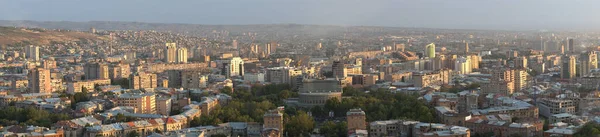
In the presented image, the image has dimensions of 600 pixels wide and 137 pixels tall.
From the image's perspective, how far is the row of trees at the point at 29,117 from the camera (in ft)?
48.6

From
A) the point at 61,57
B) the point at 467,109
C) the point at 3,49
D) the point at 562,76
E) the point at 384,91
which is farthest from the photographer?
the point at 3,49

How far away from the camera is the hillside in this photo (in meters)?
44.9

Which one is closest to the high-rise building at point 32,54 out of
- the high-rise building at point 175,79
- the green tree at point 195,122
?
the high-rise building at point 175,79

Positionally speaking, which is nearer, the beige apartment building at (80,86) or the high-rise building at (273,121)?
the high-rise building at (273,121)

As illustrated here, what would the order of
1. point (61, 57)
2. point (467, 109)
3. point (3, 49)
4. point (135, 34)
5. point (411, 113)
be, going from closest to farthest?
point (411, 113) → point (467, 109) → point (61, 57) → point (3, 49) → point (135, 34)

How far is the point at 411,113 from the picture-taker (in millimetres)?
15383

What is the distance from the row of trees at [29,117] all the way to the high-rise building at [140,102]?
5.89 ft

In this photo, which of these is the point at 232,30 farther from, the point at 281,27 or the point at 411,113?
the point at 411,113

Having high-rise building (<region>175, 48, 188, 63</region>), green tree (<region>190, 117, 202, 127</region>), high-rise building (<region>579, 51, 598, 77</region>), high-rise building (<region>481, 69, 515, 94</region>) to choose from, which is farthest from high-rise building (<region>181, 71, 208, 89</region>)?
high-rise building (<region>175, 48, 188, 63</region>)

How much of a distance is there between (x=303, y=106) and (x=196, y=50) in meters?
24.8

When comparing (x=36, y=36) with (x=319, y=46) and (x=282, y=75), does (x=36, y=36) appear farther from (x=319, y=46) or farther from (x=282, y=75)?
(x=282, y=75)

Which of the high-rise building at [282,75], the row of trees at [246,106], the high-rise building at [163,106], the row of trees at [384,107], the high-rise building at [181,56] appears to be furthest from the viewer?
the high-rise building at [181,56]

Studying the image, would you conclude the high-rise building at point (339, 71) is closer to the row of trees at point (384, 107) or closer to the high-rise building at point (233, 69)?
the high-rise building at point (233, 69)

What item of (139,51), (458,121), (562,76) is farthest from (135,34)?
(458,121)
